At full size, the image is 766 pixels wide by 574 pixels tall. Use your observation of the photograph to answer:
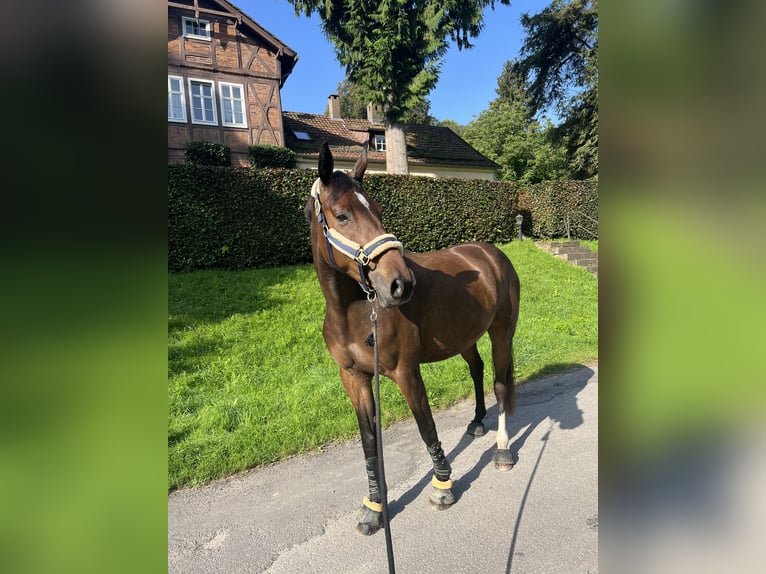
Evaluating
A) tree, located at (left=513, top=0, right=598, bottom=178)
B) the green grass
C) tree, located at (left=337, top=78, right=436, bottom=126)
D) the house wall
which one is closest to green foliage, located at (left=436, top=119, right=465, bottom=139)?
tree, located at (left=337, top=78, right=436, bottom=126)

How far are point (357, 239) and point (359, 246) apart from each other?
4 cm

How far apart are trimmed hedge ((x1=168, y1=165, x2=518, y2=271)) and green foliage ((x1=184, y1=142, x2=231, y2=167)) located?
5273 mm

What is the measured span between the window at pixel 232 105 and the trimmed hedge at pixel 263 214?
7183 mm

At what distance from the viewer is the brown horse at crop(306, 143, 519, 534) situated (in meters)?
2.02

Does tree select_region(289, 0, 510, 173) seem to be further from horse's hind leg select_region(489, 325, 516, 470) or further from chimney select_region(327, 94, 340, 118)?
horse's hind leg select_region(489, 325, 516, 470)

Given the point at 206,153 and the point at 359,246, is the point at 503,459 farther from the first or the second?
the point at 206,153
